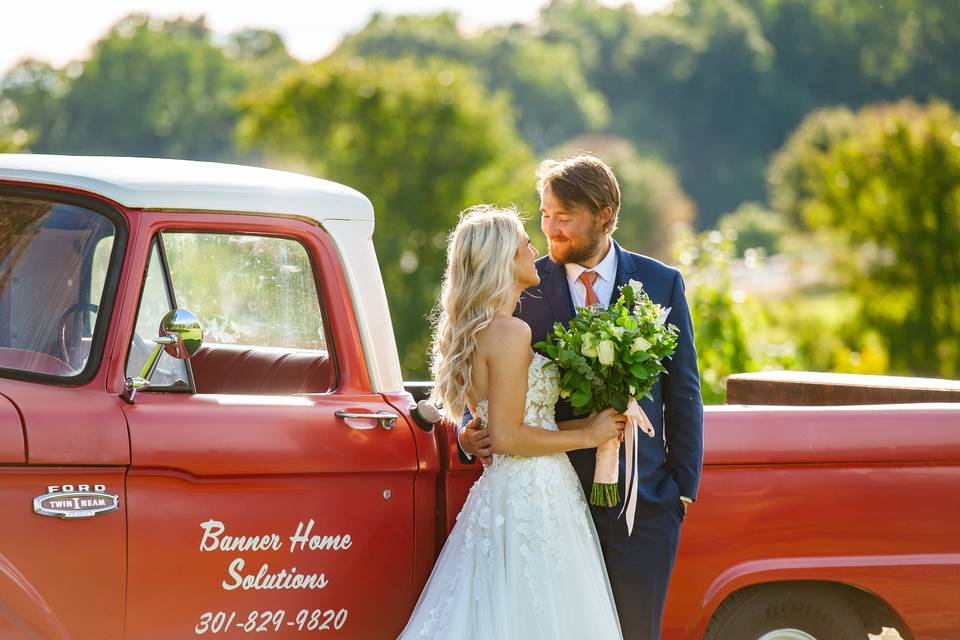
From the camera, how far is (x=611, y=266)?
4633mm

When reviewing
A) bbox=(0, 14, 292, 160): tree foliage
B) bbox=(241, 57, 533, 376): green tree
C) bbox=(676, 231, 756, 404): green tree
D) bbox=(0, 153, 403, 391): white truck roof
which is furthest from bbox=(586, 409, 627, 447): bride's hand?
bbox=(0, 14, 292, 160): tree foliage

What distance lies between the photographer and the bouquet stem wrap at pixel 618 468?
435cm

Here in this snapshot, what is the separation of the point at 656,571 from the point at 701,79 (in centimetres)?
11637

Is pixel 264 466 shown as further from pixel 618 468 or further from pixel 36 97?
pixel 36 97

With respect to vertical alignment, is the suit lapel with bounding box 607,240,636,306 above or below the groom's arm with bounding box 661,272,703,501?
above

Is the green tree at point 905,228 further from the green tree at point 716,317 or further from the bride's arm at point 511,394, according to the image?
the bride's arm at point 511,394

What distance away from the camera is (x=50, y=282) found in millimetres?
4066

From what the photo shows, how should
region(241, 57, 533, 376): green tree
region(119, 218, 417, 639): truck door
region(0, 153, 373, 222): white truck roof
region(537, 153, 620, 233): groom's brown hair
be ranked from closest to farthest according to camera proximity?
region(119, 218, 417, 639): truck door
region(0, 153, 373, 222): white truck roof
region(537, 153, 620, 233): groom's brown hair
region(241, 57, 533, 376): green tree

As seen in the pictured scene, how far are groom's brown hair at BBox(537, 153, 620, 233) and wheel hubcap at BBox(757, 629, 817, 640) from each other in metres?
1.63

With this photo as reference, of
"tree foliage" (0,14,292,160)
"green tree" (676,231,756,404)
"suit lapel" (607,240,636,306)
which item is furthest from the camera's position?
"tree foliage" (0,14,292,160)

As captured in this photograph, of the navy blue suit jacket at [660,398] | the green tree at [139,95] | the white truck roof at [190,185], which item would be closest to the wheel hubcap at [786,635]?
the navy blue suit jacket at [660,398]

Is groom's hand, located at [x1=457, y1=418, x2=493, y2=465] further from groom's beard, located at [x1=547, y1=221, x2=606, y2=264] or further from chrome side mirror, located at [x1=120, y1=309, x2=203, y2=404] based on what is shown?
chrome side mirror, located at [x1=120, y1=309, x2=203, y2=404]

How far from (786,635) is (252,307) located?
7.49 feet

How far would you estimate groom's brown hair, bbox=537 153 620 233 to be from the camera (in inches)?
174
